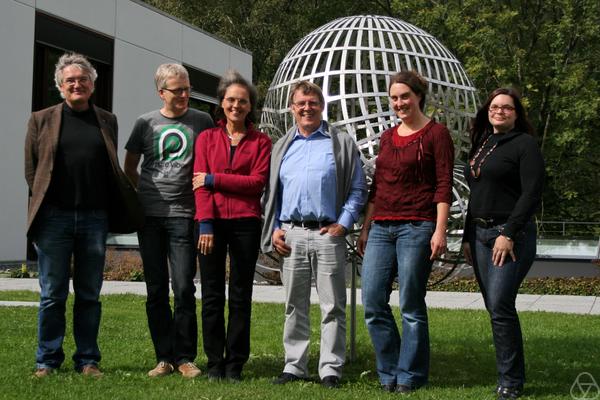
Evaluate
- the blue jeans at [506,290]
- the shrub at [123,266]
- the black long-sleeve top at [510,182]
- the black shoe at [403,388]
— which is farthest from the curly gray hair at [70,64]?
the shrub at [123,266]

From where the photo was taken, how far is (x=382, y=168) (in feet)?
17.7

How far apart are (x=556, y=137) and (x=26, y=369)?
19862 mm

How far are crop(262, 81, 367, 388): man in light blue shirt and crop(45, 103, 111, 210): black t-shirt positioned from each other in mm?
1147

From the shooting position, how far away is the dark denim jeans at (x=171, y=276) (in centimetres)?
567

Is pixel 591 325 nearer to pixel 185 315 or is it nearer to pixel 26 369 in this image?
pixel 185 315

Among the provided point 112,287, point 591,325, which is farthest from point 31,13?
point 591,325

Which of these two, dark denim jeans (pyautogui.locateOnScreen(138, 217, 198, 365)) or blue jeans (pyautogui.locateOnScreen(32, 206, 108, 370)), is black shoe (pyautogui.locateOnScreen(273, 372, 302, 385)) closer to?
dark denim jeans (pyautogui.locateOnScreen(138, 217, 198, 365))

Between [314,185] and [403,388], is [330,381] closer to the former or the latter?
[403,388]

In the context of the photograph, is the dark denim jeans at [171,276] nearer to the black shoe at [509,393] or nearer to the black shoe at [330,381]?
the black shoe at [330,381]

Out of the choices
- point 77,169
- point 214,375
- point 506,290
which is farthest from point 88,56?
point 506,290

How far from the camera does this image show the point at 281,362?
672cm

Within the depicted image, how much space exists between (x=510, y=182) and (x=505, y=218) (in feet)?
0.71

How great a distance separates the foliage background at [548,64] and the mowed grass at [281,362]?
14.3m

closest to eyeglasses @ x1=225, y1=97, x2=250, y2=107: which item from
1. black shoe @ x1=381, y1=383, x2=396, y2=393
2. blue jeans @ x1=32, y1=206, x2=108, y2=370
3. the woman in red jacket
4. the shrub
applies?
the woman in red jacket
